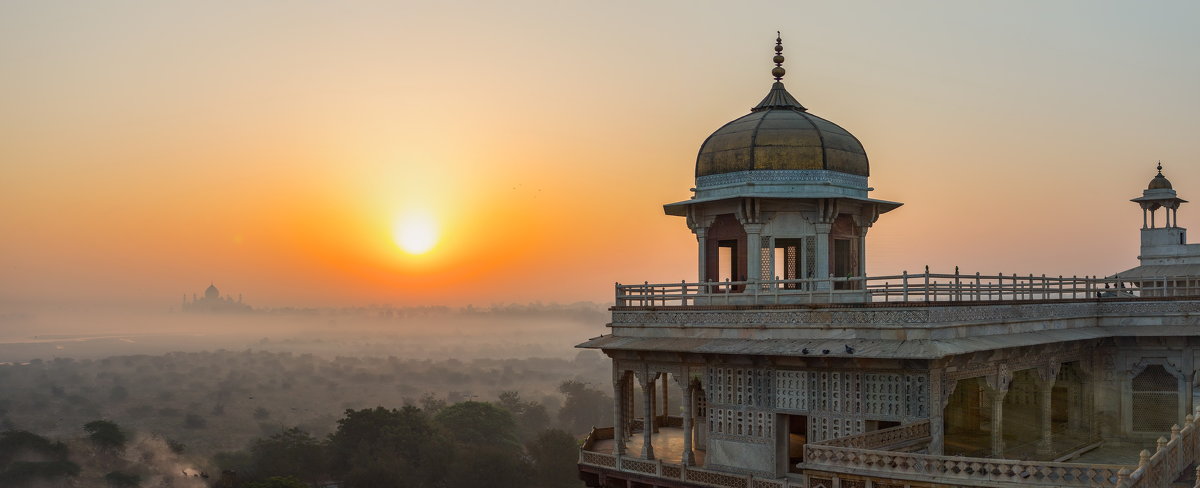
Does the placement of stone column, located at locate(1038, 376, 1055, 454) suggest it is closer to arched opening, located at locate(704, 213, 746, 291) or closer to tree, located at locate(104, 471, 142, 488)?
arched opening, located at locate(704, 213, 746, 291)

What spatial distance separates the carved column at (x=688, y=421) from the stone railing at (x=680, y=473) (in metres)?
0.32

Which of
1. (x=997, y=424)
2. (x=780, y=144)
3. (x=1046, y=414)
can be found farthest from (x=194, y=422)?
(x=997, y=424)

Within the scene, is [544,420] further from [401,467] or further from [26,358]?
[26,358]

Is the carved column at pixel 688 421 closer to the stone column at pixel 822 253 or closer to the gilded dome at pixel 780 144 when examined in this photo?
the stone column at pixel 822 253

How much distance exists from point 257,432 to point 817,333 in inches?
4514

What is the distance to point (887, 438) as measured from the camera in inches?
768

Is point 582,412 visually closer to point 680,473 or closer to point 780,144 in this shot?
point 780,144

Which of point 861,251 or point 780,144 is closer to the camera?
point 780,144

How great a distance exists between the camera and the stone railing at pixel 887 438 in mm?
19000

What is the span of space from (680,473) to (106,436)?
3459 inches

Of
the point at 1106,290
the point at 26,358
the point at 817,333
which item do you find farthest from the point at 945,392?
the point at 26,358

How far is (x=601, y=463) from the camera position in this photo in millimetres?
26953

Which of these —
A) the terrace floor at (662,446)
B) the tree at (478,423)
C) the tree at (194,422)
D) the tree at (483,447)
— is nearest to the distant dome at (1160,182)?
the terrace floor at (662,446)

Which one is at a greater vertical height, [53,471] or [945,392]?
[945,392]
